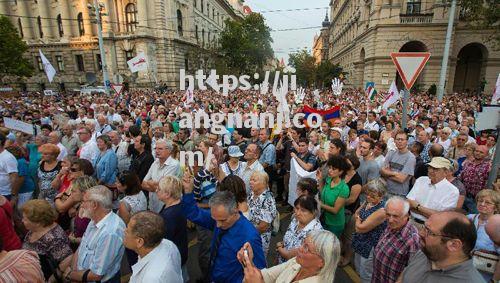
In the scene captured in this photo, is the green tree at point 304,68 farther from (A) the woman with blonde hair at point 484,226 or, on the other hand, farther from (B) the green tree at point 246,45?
(A) the woman with blonde hair at point 484,226

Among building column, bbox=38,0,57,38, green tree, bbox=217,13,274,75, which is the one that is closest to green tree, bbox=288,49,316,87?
green tree, bbox=217,13,274,75

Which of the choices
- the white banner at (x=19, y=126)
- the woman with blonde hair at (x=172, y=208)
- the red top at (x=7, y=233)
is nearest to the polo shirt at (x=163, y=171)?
the woman with blonde hair at (x=172, y=208)

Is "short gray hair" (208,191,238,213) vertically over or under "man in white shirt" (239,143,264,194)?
over

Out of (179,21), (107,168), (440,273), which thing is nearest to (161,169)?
(107,168)

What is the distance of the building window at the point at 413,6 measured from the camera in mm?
27156

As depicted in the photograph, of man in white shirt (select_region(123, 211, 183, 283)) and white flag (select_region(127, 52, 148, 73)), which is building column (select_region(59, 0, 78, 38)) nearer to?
white flag (select_region(127, 52, 148, 73))

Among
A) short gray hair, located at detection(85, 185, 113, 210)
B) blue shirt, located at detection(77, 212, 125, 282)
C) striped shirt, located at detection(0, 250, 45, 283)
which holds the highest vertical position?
short gray hair, located at detection(85, 185, 113, 210)

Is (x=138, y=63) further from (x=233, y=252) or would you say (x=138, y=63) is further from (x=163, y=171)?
(x=233, y=252)

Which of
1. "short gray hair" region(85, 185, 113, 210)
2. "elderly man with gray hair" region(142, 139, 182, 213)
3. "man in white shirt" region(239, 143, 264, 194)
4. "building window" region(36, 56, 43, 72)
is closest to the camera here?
"short gray hair" region(85, 185, 113, 210)

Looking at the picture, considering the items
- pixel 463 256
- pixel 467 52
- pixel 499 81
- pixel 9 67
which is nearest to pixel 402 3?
pixel 467 52

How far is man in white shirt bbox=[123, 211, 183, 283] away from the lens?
85.8 inches

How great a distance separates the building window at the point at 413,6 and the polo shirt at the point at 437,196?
30.4 metres

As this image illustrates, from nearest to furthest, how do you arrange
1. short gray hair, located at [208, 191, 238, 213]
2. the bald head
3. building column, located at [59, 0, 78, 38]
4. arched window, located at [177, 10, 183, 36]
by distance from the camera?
1. the bald head
2. short gray hair, located at [208, 191, 238, 213]
3. building column, located at [59, 0, 78, 38]
4. arched window, located at [177, 10, 183, 36]

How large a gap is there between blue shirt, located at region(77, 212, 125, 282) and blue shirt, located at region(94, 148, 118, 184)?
2.23m
